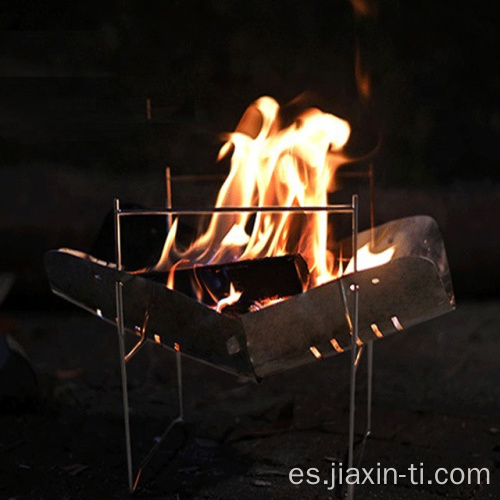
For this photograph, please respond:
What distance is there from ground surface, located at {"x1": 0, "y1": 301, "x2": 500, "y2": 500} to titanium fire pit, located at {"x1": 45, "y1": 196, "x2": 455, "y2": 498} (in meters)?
0.49

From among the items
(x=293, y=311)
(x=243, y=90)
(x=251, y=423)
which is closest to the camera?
(x=293, y=311)

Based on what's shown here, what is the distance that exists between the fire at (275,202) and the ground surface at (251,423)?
717 mm

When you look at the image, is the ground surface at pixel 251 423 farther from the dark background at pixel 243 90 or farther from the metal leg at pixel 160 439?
the dark background at pixel 243 90

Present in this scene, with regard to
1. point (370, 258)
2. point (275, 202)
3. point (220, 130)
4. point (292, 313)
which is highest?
point (220, 130)

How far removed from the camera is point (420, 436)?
278cm

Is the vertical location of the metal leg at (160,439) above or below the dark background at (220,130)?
below

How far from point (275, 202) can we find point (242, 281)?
0.42 metres

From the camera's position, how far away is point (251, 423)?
9.66 ft

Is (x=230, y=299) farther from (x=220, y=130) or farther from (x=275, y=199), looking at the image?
(x=220, y=130)

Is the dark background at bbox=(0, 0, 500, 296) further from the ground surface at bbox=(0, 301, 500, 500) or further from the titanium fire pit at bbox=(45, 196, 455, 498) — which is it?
the titanium fire pit at bbox=(45, 196, 455, 498)

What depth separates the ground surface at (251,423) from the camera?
7.96ft

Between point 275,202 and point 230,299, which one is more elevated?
point 275,202

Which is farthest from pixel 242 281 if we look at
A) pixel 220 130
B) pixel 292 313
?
pixel 220 130

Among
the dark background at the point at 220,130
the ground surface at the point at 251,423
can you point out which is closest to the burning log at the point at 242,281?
the ground surface at the point at 251,423
